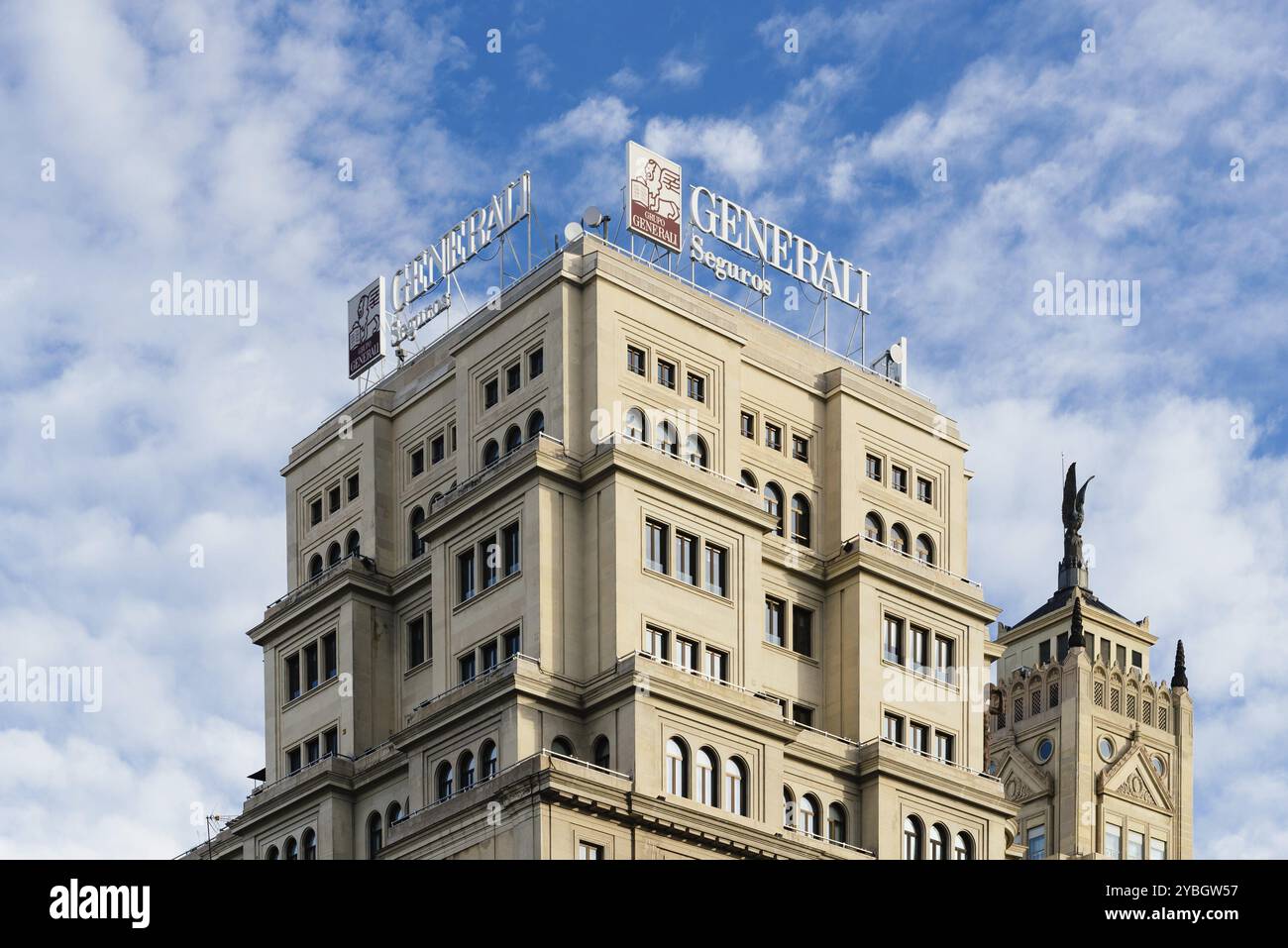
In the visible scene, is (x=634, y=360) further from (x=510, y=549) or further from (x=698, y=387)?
(x=510, y=549)

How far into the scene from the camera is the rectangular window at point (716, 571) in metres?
135

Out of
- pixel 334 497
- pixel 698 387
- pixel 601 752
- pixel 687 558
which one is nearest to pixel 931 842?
pixel 687 558

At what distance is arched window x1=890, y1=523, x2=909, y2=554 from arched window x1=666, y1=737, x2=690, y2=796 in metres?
25.3

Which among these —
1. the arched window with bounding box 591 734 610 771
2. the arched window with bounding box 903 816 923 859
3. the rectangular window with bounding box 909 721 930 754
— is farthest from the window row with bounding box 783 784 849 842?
the arched window with bounding box 591 734 610 771

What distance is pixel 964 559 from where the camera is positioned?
152 m

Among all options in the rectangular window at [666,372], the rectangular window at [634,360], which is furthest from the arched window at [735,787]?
the rectangular window at [634,360]

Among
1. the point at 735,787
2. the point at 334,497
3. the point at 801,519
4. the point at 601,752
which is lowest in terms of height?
the point at 735,787

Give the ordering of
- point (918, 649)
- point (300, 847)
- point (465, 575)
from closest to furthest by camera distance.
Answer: point (465, 575)
point (300, 847)
point (918, 649)

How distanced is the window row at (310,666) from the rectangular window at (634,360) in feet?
80.8

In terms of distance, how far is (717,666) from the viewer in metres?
133

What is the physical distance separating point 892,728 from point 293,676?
1364 inches
